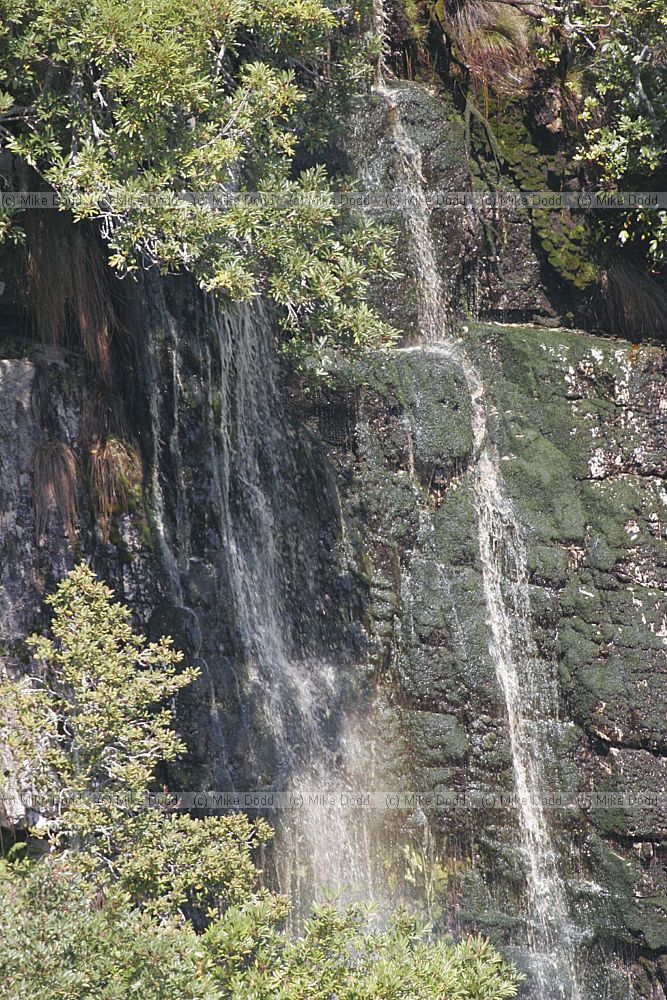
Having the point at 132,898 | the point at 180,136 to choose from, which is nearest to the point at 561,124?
the point at 180,136

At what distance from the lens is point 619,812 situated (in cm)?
880

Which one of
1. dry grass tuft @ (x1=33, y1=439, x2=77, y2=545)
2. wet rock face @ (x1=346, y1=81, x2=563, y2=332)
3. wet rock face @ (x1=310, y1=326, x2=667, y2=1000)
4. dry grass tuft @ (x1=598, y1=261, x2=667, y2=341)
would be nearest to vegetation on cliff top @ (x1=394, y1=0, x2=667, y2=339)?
dry grass tuft @ (x1=598, y1=261, x2=667, y2=341)

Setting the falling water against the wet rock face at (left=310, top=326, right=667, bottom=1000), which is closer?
the wet rock face at (left=310, top=326, right=667, bottom=1000)

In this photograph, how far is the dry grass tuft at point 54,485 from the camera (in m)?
8.16

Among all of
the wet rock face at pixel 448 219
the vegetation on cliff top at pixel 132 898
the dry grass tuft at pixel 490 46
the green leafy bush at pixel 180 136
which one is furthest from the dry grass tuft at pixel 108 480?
the dry grass tuft at pixel 490 46

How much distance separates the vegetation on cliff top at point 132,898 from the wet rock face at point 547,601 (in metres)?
2.48

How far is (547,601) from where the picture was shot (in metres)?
9.17

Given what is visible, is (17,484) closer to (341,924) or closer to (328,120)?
(328,120)

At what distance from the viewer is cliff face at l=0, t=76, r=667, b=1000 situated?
8.73 metres

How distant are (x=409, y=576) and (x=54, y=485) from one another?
2.92m

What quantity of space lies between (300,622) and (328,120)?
12.8 feet

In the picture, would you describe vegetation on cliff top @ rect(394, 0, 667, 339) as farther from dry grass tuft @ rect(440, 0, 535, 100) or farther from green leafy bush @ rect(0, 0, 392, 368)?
green leafy bush @ rect(0, 0, 392, 368)

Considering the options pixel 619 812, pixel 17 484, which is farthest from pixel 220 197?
pixel 619 812

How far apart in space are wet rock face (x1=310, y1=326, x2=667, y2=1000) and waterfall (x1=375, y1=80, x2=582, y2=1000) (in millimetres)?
96
